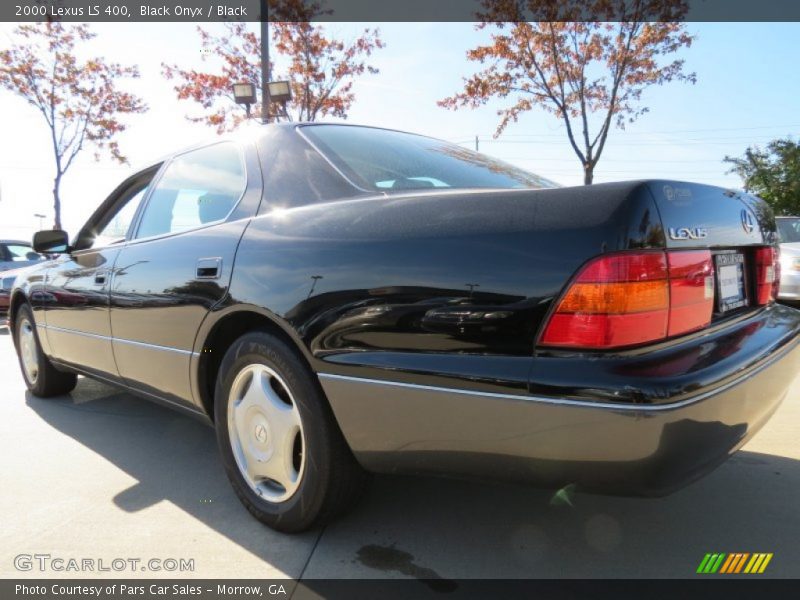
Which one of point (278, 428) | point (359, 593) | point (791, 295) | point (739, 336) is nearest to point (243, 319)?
point (278, 428)

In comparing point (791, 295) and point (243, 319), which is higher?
point (243, 319)

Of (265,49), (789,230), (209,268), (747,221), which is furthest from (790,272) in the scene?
(265,49)

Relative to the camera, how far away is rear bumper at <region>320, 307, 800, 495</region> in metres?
1.37

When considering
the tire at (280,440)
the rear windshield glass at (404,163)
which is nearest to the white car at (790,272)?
the rear windshield glass at (404,163)

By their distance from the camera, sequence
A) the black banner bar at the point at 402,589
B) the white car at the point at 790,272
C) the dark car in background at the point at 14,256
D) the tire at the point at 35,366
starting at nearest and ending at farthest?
1. the black banner bar at the point at 402,589
2. the tire at the point at 35,366
3. the white car at the point at 790,272
4. the dark car in background at the point at 14,256

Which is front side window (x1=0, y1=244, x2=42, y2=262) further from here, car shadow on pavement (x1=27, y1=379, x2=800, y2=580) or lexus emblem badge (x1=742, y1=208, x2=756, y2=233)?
lexus emblem badge (x1=742, y1=208, x2=756, y2=233)

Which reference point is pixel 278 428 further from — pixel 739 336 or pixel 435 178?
pixel 739 336

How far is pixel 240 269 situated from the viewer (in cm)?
212

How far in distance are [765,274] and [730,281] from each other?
36cm

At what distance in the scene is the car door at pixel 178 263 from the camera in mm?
2285

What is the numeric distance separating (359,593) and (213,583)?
1.58 feet

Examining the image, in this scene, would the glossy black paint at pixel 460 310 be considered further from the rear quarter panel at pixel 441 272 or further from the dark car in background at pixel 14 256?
the dark car in background at pixel 14 256

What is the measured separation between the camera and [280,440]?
6.74 feet

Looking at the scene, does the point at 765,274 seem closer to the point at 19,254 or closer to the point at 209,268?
the point at 209,268
